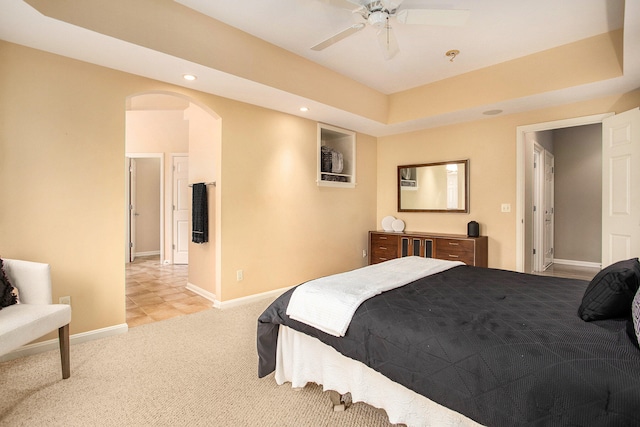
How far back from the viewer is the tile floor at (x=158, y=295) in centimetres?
325

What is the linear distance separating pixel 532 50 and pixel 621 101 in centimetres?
111

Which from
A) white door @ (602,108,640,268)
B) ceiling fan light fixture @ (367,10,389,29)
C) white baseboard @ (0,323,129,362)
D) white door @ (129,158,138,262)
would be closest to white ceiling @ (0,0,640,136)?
ceiling fan light fixture @ (367,10,389,29)

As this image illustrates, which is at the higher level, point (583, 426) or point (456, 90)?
point (456, 90)

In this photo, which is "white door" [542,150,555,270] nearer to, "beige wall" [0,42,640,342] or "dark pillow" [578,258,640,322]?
"beige wall" [0,42,640,342]

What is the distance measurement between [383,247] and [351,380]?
3.31 meters

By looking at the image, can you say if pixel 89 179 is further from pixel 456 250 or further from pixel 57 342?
pixel 456 250

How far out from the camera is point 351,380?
5.22ft

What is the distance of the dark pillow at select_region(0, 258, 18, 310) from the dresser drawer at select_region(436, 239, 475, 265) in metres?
4.24

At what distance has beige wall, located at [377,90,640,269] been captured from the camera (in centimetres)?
378

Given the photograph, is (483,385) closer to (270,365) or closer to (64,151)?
(270,365)

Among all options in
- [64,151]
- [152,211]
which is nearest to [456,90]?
[64,151]

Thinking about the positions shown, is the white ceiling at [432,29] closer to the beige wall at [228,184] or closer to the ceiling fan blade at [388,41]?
the ceiling fan blade at [388,41]

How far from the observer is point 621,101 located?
3.25m

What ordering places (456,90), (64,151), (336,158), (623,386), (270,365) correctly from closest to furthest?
(623,386), (270,365), (64,151), (456,90), (336,158)
